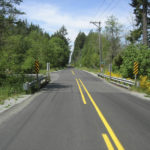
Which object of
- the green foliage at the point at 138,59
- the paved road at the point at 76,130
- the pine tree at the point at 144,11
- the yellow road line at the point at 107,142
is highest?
the pine tree at the point at 144,11

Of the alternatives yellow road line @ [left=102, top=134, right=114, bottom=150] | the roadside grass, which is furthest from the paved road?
the roadside grass

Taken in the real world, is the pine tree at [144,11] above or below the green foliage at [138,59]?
above

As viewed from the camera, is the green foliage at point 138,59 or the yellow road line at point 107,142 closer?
the yellow road line at point 107,142

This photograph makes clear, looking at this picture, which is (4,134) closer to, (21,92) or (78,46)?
(21,92)

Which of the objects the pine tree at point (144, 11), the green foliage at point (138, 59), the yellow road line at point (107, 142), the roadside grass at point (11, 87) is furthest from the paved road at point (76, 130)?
the pine tree at point (144, 11)

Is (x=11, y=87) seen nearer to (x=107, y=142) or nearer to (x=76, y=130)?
(x=76, y=130)

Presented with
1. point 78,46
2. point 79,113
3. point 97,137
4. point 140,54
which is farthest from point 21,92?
point 78,46

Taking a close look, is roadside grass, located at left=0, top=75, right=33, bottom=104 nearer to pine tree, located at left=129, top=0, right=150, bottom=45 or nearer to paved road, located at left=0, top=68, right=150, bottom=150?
paved road, located at left=0, top=68, right=150, bottom=150

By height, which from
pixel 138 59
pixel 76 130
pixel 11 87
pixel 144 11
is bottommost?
pixel 76 130

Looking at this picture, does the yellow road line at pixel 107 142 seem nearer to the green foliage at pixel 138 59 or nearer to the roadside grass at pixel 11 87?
the roadside grass at pixel 11 87

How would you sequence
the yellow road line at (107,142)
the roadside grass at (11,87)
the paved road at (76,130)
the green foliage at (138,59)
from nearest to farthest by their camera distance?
the yellow road line at (107,142) → the paved road at (76,130) → the roadside grass at (11,87) → the green foliage at (138,59)

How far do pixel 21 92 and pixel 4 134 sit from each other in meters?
8.03

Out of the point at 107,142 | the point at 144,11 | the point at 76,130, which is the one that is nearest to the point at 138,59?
the point at 144,11

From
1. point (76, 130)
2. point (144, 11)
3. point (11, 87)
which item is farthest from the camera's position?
point (144, 11)
